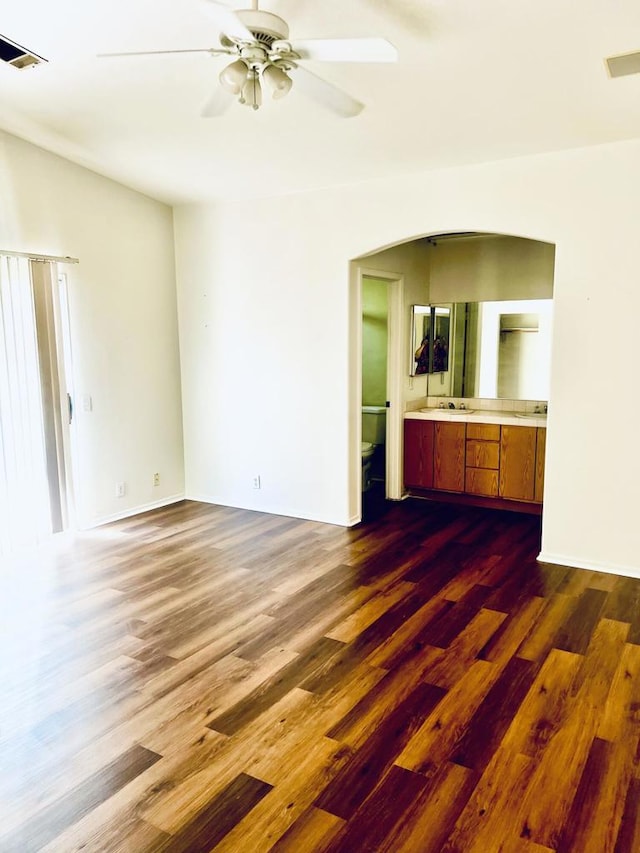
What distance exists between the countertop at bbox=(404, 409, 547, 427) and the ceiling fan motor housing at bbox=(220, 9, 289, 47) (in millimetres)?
3758

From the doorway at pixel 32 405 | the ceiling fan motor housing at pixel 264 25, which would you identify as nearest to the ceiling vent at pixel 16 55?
the doorway at pixel 32 405

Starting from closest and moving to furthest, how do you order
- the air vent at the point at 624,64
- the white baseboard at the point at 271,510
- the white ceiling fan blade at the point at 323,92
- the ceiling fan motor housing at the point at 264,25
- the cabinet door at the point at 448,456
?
the ceiling fan motor housing at the point at 264,25
the white ceiling fan blade at the point at 323,92
the air vent at the point at 624,64
the white baseboard at the point at 271,510
the cabinet door at the point at 448,456

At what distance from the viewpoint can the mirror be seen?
18.2 feet

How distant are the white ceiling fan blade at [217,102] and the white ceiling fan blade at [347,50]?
0.46 meters

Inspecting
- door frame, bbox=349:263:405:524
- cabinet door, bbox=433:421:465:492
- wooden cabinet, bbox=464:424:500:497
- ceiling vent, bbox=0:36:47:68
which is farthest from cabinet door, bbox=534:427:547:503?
ceiling vent, bbox=0:36:47:68

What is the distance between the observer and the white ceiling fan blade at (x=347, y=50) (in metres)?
2.10

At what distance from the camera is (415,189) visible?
4363 mm

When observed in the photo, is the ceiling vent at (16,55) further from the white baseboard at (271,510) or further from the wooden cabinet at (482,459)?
the wooden cabinet at (482,459)

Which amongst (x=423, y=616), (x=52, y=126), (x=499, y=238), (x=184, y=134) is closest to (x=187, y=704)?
(x=423, y=616)

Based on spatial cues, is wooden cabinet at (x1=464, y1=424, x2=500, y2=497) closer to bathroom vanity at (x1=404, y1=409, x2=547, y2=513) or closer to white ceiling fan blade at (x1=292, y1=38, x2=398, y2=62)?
bathroom vanity at (x1=404, y1=409, x2=547, y2=513)

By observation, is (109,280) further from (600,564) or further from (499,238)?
(600,564)

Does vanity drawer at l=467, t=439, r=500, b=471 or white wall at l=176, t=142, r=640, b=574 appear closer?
white wall at l=176, t=142, r=640, b=574

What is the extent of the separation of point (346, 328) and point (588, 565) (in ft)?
8.08

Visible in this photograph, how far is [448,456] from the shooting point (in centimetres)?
559
